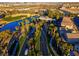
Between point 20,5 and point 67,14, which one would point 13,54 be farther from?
point 67,14

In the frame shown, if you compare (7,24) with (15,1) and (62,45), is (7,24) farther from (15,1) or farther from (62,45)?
(62,45)

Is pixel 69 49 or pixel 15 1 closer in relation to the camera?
pixel 69 49

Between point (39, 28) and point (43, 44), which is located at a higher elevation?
point (39, 28)

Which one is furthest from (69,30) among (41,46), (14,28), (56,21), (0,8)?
(0,8)

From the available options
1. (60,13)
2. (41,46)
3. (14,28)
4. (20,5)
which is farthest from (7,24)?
(60,13)

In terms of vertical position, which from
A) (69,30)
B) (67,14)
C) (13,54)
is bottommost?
(13,54)

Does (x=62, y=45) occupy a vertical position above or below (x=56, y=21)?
below
